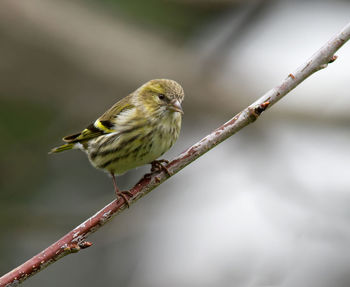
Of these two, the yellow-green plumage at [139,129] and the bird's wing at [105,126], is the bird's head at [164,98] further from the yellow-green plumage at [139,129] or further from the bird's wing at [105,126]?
the bird's wing at [105,126]

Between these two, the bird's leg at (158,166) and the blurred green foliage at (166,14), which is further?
the blurred green foliage at (166,14)

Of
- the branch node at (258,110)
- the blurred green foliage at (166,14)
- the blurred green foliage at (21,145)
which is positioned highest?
the blurred green foliage at (166,14)

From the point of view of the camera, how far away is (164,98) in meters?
3.95

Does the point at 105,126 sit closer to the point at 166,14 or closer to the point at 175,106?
the point at 175,106

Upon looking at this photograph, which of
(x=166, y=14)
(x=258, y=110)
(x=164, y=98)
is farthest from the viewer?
(x=166, y=14)

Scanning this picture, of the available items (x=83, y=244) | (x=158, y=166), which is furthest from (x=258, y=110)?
(x=83, y=244)

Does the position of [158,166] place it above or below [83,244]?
above

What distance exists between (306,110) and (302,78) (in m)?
5.53

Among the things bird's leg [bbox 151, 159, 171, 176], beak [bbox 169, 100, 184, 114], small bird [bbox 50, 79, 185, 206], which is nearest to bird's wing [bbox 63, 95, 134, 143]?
small bird [bbox 50, 79, 185, 206]

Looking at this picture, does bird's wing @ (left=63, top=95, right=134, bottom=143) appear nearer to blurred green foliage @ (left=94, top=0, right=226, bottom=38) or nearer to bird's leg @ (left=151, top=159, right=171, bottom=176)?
bird's leg @ (left=151, top=159, right=171, bottom=176)

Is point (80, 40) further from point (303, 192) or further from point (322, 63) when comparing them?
point (322, 63)

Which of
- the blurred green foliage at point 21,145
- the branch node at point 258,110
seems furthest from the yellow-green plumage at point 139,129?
the blurred green foliage at point 21,145

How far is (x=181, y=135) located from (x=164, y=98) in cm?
471

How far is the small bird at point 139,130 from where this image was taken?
12.4ft
